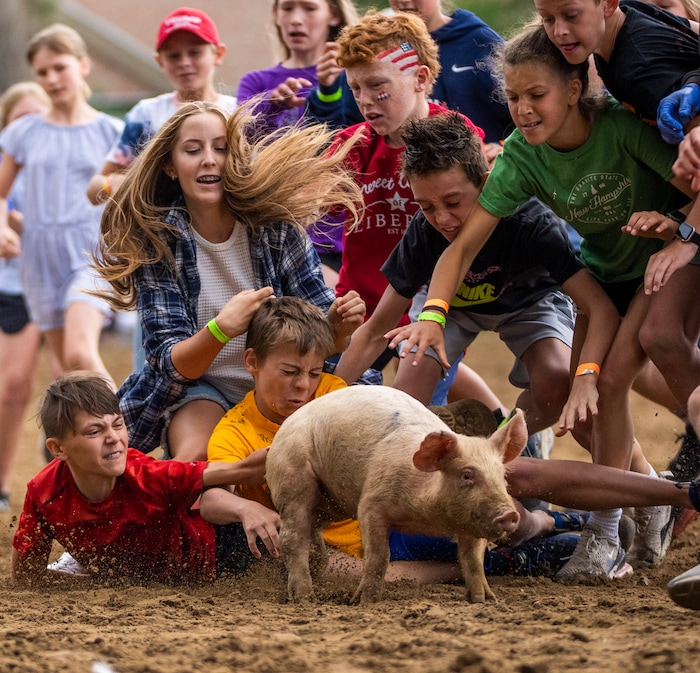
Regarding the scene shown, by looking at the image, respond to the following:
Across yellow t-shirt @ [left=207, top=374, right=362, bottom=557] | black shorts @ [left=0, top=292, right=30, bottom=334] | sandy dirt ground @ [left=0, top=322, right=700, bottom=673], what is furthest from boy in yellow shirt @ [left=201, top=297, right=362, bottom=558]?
black shorts @ [left=0, top=292, right=30, bottom=334]

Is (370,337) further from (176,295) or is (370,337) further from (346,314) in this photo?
(176,295)

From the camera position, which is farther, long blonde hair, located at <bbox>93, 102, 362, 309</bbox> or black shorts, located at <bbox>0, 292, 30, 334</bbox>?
black shorts, located at <bbox>0, 292, 30, 334</bbox>

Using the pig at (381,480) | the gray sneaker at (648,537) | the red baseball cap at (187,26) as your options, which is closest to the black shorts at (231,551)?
the pig at (381,480)

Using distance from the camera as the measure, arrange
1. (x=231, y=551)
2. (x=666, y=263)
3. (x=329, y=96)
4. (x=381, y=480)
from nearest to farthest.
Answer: (x=381, y=480), (x=666, y=263), (x=231, y=551), (x=329, y=96)

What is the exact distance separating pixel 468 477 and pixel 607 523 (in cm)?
126

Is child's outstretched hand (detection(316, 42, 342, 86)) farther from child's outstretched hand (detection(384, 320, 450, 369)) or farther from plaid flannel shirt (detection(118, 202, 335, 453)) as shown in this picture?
child's outstretched hand (detection(384, 320, 450, 369))

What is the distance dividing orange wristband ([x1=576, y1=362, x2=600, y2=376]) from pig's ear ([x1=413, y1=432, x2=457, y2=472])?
1.04 meters

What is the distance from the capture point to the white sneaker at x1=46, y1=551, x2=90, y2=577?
479 centimetres

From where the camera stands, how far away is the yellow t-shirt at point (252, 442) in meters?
4.71

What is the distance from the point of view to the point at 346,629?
3.54 metres

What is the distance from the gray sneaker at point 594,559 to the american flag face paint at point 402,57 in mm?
2344

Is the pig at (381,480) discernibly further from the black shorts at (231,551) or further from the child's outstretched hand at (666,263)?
the child's outstretched hand at (666,263)

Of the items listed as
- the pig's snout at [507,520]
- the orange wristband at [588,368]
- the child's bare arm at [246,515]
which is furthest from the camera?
the orange wristband at [588,368]

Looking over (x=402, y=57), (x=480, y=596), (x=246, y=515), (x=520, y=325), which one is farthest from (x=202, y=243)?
(x=480, y=596)
